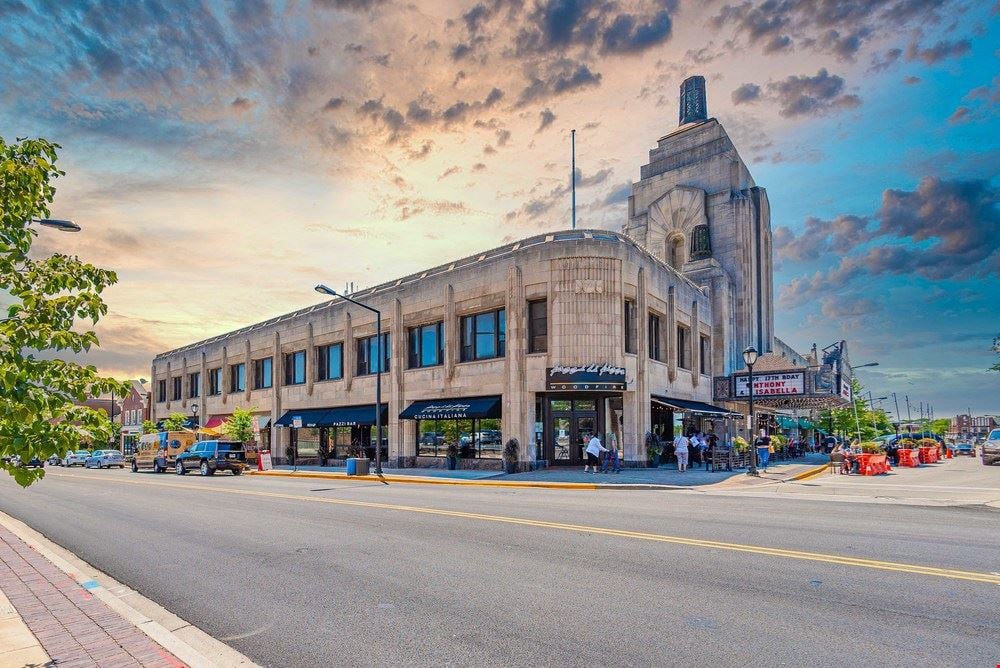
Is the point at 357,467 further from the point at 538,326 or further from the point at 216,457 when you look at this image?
the point at 538,326

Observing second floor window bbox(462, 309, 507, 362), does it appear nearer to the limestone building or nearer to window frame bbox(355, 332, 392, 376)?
the limestone building

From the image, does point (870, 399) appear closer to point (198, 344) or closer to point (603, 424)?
point (603, 424)

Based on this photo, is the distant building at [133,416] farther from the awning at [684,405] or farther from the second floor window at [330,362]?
the awning at [684,405]

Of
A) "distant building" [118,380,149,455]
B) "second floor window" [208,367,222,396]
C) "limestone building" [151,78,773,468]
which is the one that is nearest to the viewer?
"limestone building" [151,78,773,468]

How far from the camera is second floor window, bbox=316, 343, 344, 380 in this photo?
43.1 meters

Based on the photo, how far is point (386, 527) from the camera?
12.6m

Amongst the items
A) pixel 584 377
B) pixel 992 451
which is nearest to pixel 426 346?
pixel 584 377

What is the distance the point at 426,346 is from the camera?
1426 inches

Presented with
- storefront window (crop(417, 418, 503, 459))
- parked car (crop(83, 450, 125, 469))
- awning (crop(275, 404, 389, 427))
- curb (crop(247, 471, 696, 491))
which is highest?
awning (crop(275, 404, 389, 427))

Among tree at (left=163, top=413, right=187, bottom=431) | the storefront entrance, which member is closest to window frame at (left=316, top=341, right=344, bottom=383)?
tree at (left=163, top=413, right=187, bottom=431)

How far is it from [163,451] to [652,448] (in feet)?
94.7

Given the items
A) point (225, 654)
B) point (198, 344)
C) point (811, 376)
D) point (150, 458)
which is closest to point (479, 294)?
point (811, 376)

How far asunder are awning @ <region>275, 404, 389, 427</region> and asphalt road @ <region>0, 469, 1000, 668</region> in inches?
909

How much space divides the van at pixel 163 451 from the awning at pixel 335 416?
5.88m
